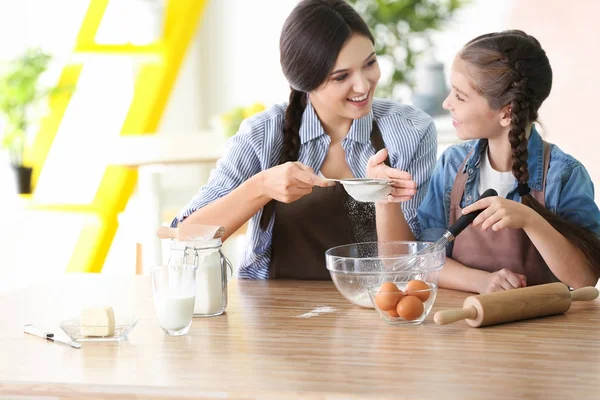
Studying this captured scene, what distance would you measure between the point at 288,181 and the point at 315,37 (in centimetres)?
42

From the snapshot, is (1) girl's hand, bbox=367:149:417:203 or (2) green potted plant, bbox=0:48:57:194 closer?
(1) girl's hand, bbox=367:149:417:203

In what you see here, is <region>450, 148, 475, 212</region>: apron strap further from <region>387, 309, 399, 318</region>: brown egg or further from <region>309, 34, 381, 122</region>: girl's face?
<region>387, 309, 399, 318</region>: brown egg

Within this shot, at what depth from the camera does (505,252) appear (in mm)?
2012

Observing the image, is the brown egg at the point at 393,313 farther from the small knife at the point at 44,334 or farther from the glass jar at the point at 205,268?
the small knife at the point at 44,334

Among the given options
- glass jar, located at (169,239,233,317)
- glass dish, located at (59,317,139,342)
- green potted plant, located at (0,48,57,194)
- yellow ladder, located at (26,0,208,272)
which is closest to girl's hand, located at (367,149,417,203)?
glass jar, located at (169,239,233,317)

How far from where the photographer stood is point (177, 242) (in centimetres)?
171

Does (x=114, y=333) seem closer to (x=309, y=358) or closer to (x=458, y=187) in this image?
(x=309, y=358)

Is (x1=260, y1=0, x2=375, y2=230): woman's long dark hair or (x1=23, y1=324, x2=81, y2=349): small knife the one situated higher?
(x1=260, y1=0, x2=375, y2=230): woman's long dark hair

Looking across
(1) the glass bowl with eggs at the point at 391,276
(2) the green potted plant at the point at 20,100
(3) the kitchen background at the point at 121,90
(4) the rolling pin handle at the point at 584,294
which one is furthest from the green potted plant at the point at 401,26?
(4) the rolling pin handle at the point at 584,294

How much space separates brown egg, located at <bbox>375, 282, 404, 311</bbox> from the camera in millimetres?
1594

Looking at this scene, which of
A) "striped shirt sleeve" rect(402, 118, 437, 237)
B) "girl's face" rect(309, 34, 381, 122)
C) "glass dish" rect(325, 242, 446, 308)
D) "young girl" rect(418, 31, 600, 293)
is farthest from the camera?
"striped shirt sleeve" rect(402, 118, 437, 237)

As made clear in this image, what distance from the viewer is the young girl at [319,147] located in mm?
2186

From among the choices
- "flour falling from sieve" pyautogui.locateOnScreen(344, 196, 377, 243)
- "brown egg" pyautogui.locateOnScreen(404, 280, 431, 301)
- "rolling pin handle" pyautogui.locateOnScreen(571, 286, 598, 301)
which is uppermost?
"flour falling from sieve" pyautogui.locateOnScreen(344, 196, 377, 243)

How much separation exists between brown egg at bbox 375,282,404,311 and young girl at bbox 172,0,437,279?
57 centimetres
